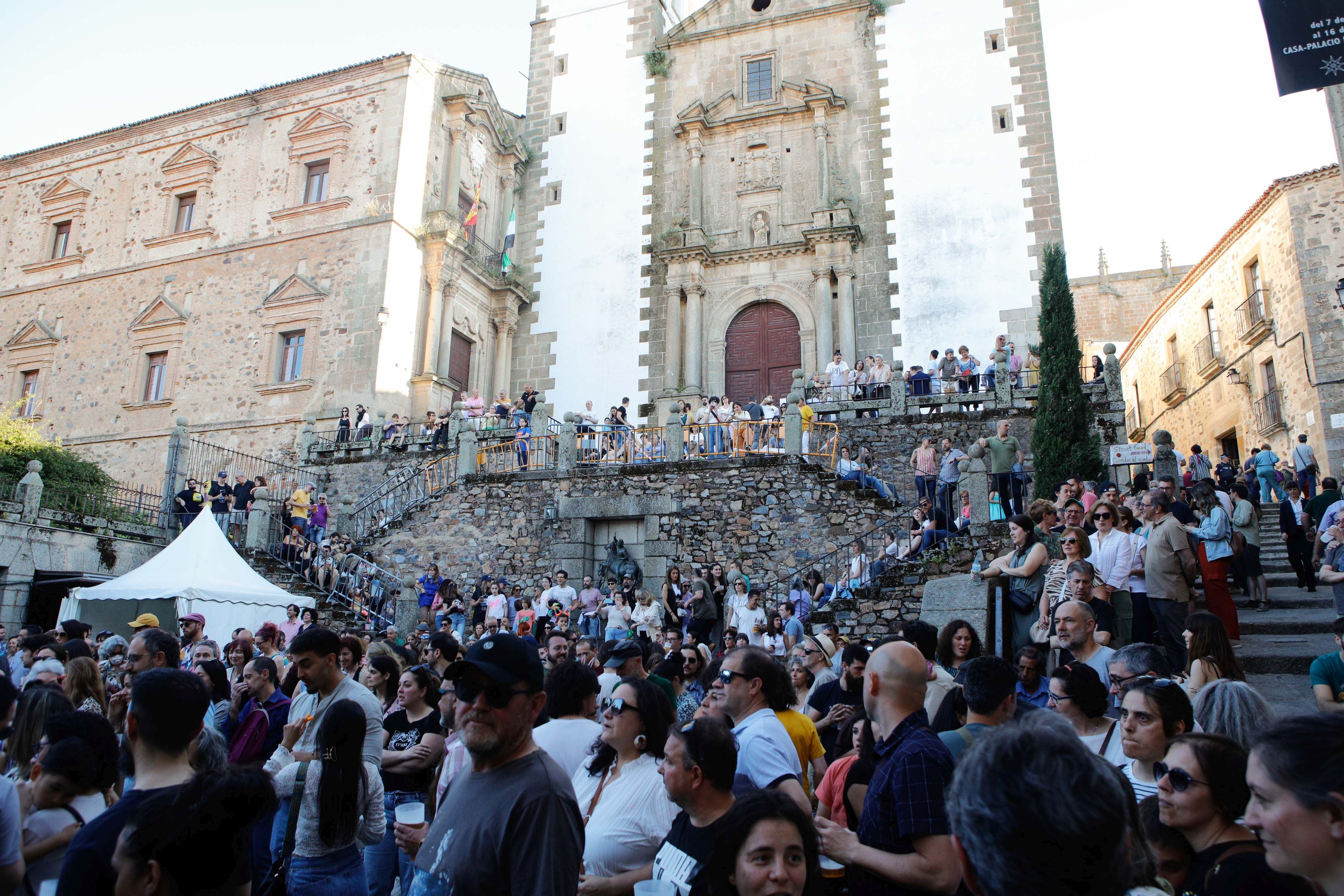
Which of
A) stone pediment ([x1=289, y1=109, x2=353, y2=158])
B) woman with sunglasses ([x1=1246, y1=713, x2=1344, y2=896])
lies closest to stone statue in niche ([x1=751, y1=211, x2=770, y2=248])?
stone pediment ([x1=289, y1=109, x2=353, y2=158])

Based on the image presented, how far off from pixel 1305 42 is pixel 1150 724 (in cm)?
945

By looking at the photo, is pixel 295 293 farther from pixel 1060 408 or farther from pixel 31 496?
pixel 1060 408

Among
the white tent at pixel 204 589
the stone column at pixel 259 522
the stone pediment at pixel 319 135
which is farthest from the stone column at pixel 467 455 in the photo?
the stone pediment at pixel 319 135

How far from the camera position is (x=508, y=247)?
917 inches

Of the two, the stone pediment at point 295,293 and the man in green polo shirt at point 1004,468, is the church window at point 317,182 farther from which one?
the man in green polo shirt at point 1004,468

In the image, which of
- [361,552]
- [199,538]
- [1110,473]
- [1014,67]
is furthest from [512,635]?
[1014,67]

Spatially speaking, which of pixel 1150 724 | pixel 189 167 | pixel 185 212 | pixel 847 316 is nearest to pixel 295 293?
pixel 185 212

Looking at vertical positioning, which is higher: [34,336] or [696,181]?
[696,181]

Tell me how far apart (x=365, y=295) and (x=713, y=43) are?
10935 millimetres

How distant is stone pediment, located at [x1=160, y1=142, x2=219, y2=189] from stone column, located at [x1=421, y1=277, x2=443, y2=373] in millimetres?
7225

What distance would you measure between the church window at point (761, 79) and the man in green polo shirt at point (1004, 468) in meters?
12.8

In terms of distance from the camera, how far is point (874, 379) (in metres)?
17.5

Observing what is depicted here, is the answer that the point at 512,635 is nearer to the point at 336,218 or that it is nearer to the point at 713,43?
the point at 336,218

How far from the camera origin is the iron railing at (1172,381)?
83.5 feet
